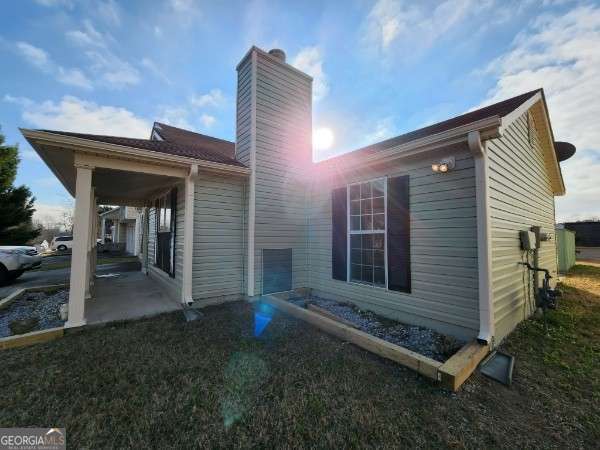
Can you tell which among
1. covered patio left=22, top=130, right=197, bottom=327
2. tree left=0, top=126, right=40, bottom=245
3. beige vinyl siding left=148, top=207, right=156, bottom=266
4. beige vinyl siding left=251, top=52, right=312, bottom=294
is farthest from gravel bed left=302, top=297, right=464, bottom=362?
tree left=0, top=126, right=40, bottom=245

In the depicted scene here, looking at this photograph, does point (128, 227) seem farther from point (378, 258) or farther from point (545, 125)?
point (545, 125)

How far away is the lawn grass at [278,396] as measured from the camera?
1.94m

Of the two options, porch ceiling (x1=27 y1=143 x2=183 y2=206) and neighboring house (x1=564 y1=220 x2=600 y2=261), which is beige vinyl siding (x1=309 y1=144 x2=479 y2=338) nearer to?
porch ceiling (x1=27 y1=143 x2=183 y2=206)

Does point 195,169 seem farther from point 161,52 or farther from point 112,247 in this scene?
point 112,247

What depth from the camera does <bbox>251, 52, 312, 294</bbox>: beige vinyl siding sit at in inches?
227

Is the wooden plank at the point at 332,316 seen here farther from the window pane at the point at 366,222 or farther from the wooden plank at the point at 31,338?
the wooden plank at the point at 31,338

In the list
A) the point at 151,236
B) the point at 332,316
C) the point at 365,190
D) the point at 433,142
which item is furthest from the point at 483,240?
the point at 151,236

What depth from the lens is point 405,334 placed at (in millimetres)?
3781

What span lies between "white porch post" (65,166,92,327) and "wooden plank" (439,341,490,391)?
5.17 m

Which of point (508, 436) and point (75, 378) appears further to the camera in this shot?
point (75, 378)

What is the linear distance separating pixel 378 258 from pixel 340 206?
4.53 ft

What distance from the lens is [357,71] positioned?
21.2 ft

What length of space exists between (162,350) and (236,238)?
110 inches

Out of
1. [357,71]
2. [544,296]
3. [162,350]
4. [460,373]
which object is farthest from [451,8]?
[162,350]
